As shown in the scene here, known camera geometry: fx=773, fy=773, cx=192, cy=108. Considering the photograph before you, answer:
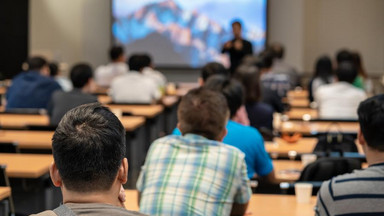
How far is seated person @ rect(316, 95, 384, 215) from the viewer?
2.74 m

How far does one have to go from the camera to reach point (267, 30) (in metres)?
13.3

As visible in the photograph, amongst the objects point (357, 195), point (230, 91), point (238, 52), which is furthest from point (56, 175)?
point (238, 52)

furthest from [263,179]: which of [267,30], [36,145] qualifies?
[267,30]

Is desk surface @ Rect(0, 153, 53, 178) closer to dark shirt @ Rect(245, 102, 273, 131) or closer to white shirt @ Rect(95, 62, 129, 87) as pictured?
dark shirt @ Rect(245, 102, 273, 131)

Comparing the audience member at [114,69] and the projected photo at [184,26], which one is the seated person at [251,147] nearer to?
the audience member at [114,69]

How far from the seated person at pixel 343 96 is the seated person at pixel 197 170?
3793 mm

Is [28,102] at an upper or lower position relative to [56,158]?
lower

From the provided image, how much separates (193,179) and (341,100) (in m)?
4.13

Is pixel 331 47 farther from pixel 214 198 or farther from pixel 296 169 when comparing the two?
pixel 214 198

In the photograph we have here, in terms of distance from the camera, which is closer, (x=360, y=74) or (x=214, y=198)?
(x=214, y=198)

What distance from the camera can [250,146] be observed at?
13.1 feet

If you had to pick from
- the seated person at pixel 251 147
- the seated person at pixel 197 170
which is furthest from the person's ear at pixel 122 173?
the seated person at pixel 251 147

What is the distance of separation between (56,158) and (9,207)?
224 centimetres

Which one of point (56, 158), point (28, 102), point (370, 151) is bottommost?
point (28, 102)
